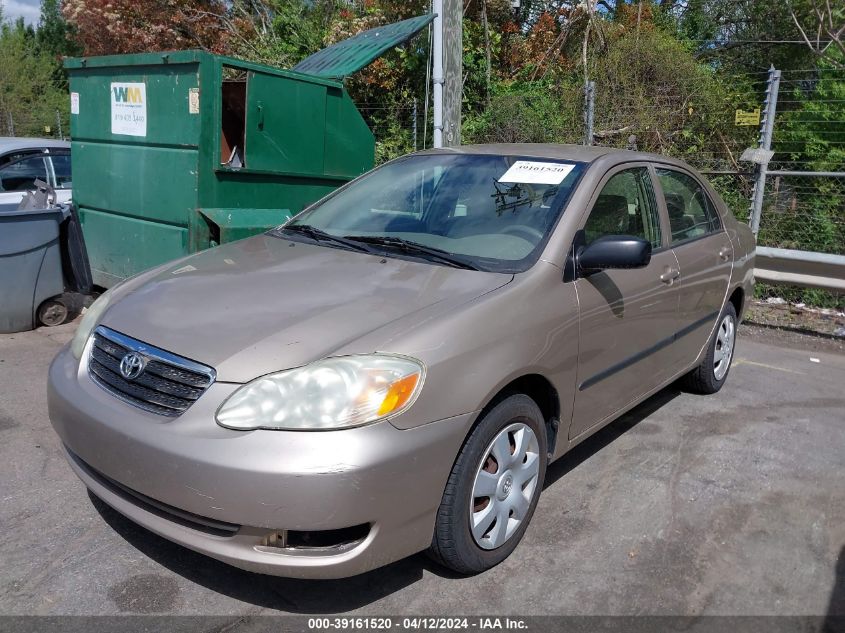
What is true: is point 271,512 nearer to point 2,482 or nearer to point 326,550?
point 326,550

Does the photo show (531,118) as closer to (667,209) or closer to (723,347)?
(723,347)

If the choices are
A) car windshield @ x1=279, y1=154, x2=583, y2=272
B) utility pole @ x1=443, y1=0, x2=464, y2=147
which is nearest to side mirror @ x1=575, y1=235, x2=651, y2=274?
car windshield @ x1=279, y1=154, x2=583, y2=272

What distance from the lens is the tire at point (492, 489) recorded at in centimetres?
268

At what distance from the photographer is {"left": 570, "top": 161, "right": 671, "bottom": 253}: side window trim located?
346 centimetres

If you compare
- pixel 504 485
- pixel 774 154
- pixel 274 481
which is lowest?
pixel 504 485

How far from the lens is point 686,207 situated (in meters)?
4.58

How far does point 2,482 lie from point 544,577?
2587 mm

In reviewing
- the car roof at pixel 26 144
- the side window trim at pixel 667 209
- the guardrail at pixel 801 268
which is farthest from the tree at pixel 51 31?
the side window trim at pixel 667 209

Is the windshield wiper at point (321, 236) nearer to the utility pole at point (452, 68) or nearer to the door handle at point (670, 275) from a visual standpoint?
the door handle at point (670, 275)

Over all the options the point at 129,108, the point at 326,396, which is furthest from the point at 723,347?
the point at 129,108

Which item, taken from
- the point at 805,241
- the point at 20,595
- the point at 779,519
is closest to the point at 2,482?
the point at 20,595

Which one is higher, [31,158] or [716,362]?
[31,158]

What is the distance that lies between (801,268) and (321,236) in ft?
17.5

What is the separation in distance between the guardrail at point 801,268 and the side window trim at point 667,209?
2512 mm
